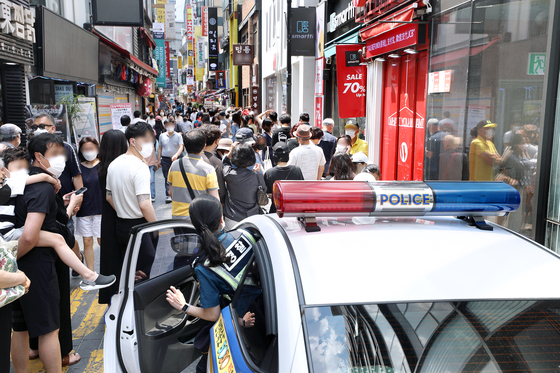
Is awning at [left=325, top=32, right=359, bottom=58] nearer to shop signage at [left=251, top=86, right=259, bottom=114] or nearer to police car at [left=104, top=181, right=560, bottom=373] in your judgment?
police car at [left=104, top=181, right=560, bottom=373]

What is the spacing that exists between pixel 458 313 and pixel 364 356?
0.43m

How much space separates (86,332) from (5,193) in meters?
2.12

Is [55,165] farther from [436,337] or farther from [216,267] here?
[436,337]

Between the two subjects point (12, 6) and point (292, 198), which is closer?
point (292, 198)

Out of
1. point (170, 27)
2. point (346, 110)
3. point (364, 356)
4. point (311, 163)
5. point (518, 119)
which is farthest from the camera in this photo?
point (170, 27)

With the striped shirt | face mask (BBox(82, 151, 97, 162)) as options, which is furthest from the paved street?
face mask (BBox(82, 151, 97, 162))

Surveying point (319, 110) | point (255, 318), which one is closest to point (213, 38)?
point (319, 110)

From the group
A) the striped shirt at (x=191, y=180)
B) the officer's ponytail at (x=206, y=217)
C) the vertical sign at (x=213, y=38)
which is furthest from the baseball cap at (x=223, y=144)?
the vertical sign at (x=213, y=38)

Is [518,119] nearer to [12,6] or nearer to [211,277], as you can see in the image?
[211,277]

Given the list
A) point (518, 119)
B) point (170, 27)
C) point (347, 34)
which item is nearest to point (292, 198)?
point (518, 119)

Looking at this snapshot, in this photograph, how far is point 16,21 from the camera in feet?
31.3

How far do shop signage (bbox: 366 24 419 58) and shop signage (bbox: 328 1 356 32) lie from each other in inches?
107

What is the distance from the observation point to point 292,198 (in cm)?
222

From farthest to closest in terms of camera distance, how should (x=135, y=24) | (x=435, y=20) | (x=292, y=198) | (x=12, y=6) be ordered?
(x=135, y=24), (x=12, y=6), (x=435, y=20), (x=292, y=198)
